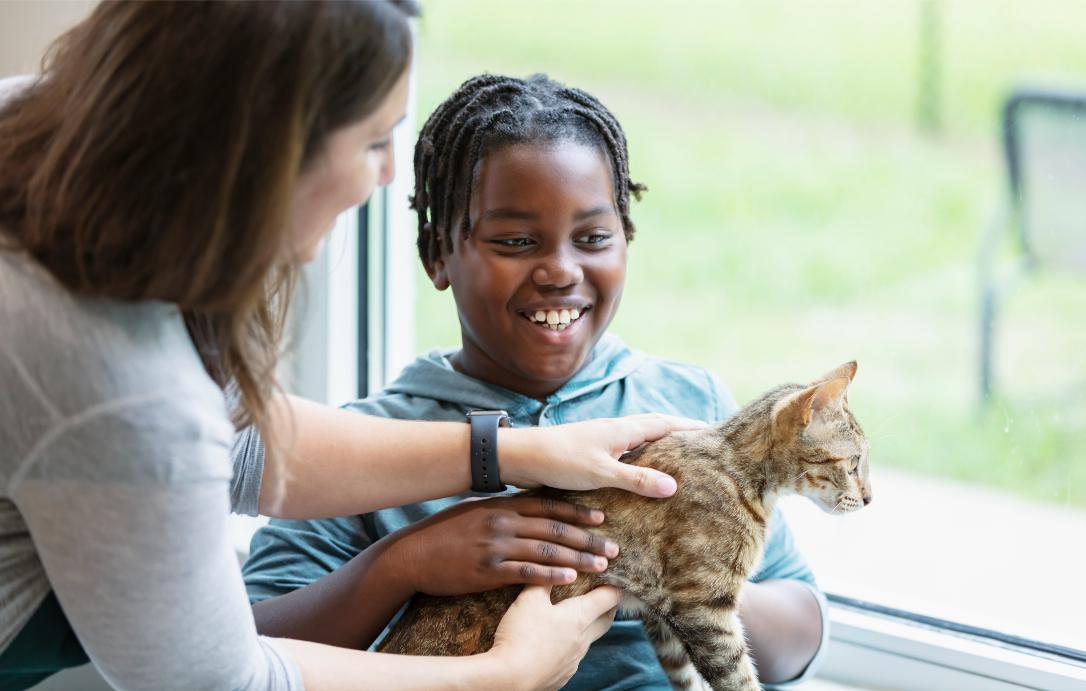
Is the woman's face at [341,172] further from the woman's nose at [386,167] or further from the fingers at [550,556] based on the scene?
the fingers at [550,556]

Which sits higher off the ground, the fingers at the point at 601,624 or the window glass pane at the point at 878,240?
the window glass pane at the point at 878,240

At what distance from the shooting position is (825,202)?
2.17 metres

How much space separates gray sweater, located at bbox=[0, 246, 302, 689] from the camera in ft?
2.84

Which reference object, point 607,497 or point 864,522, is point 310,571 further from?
point 864,522

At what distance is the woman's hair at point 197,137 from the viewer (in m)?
0.86

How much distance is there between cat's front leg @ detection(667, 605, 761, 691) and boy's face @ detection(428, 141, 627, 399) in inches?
13.9

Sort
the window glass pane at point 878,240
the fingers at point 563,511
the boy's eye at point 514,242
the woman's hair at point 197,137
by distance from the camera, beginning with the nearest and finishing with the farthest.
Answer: the woman's hair at point 197,137 → the fingers at point 563,511 → the boy's eye at point 514,242 → the window glass pane at point 878,240

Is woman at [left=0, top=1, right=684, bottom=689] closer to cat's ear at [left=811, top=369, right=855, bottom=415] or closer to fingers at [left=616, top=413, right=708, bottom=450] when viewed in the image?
fingers at [left=616, top=413, right=708, bottom=450]

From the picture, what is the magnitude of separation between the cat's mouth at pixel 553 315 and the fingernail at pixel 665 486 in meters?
0.25

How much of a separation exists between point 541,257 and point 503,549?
0.36 m

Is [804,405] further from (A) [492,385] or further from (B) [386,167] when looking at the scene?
(B) [386,167]

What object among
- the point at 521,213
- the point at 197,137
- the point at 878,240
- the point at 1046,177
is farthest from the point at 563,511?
the point at 878,240

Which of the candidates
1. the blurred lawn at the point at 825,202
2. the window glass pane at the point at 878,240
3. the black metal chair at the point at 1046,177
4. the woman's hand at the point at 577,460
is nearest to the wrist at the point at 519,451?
the woman's hand at the point at 577,460

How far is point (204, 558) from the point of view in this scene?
3.03ft
